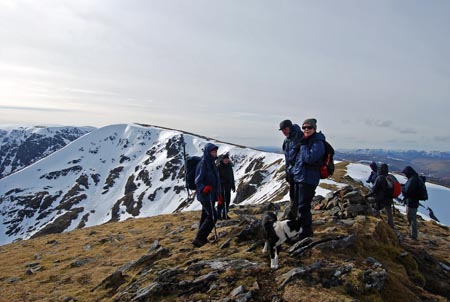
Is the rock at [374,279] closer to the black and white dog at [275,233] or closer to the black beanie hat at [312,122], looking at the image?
the black and white dog at [275,233]

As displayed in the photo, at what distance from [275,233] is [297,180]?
180 centimetres

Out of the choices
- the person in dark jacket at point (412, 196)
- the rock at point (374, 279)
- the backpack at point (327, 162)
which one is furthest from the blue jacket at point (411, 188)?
the rock at point (374, 279)

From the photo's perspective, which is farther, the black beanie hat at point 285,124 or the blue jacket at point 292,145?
the black beanie hat at point 285,124

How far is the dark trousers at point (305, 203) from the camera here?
32.3 feet

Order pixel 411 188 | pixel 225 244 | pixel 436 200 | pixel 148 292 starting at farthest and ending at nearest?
pixel 436 200
pixel 411 188
pixel 225 244
pixel 148 292

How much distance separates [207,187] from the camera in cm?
1202

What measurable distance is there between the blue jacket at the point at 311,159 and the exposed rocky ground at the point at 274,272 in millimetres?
1842

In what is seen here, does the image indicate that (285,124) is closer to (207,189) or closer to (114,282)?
(207,189)

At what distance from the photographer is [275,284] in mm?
8047

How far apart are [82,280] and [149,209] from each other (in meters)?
122

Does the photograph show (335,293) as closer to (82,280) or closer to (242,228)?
(242,228)

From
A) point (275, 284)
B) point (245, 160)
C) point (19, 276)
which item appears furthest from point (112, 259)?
point (245, 160)

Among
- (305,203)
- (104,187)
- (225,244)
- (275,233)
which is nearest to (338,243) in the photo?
(305,203)

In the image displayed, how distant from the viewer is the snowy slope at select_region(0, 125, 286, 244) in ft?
443
